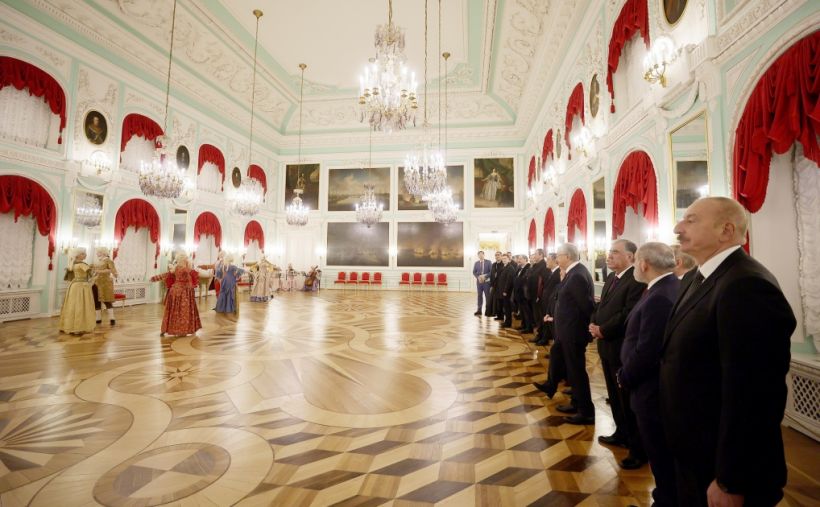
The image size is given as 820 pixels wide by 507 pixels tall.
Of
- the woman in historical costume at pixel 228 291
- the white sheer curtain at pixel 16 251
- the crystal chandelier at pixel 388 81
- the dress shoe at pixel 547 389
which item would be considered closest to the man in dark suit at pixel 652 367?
the dress shoe at pixel 547 389

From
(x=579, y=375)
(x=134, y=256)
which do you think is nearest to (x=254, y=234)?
(x=134, y=256)

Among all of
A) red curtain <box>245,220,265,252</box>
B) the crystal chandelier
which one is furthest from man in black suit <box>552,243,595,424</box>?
red curtain <box>245,220,265,252</box>

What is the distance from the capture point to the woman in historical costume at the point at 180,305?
5.93 m

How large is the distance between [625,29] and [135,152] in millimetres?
11982

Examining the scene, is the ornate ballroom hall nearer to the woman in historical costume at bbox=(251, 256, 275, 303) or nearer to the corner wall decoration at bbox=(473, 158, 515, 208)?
the corner wall decoration at bbox=(473, 158, 515, 208)

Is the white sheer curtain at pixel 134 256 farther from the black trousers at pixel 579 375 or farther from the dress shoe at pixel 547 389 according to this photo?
the black trousers at pixel 579 375

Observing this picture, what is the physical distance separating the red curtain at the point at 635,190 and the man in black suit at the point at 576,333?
2340 mm

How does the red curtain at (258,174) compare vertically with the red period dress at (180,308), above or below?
above

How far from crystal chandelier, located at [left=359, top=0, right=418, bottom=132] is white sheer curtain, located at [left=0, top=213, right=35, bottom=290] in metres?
7.87

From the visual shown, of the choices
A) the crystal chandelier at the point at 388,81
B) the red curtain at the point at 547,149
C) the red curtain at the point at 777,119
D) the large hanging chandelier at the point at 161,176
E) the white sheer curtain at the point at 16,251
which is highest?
the red curtain at the point at 547,149

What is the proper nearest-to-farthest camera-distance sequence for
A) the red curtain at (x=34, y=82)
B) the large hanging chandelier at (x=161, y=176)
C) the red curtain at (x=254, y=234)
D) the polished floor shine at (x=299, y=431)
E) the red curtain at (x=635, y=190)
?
1. the polished floor shine at (x=299, y=431)
2. the red curtain at (x=635, y=190)
3. the red curtain at (x=34, y=82)
4. the large hanging chandelier at (x=161, y=176)
5. the red curtain at (x=254, y=234)

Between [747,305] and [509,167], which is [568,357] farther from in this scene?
[509,167]

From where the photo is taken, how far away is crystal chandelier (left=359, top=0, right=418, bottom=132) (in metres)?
5.68

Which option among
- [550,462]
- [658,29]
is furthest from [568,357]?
[658,29]
